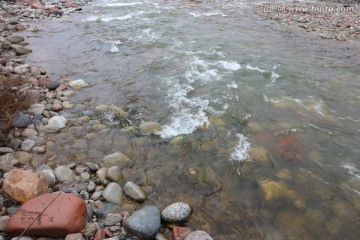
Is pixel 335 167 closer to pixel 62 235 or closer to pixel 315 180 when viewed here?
pixel 315 180

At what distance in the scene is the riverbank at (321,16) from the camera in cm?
1240

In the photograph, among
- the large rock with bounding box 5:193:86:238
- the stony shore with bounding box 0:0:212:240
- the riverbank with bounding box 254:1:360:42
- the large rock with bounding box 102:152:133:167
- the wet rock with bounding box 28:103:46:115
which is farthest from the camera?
the riverbank with bounding box 254:1:360:42

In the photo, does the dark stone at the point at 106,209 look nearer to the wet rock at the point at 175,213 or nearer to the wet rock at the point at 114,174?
the wet rock at the point at 114,174

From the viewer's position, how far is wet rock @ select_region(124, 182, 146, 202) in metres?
4.00

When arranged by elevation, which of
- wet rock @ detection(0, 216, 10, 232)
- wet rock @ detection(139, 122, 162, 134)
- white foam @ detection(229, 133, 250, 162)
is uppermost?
wet rock @ detection(0, 216, 10, 232)

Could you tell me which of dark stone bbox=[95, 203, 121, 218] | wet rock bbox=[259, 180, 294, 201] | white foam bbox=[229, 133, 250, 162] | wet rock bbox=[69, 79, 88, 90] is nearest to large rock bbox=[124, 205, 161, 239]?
dark stone bbox=[95, 203, 121, 218]

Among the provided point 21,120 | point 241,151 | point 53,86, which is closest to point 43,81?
point 53,86

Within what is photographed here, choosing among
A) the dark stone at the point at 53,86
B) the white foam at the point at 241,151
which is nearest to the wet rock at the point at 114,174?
the white foam at the point at 241,151

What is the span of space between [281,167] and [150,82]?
3954 millimetres

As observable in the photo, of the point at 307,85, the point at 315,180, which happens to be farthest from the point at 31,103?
the point at 307,85

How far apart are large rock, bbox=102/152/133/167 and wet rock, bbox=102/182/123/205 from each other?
1.75ft

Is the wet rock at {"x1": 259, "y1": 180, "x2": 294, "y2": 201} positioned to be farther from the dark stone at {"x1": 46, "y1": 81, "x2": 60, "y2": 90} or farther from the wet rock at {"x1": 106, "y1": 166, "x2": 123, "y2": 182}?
the dark stone at {"x1": 46, "y1": 81, "x2": 60, "y2": 90}

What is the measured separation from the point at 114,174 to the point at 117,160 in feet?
1.30

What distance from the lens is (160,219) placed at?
3.62 meters
